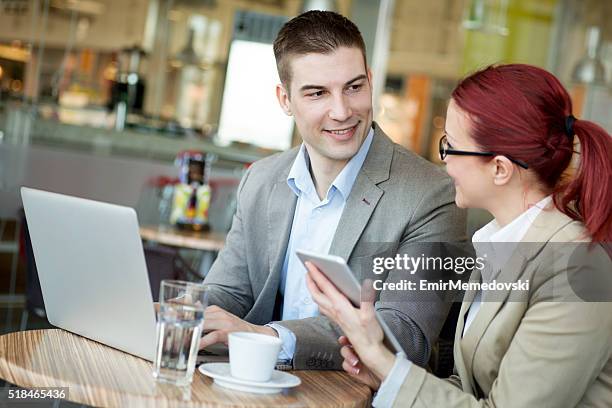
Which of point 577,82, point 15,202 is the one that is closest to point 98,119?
point 15,202

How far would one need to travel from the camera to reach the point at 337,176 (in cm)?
245

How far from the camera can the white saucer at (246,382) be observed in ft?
5.55

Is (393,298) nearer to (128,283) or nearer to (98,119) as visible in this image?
(128,283)

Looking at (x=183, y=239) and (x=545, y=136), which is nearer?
(x=545, y=136)

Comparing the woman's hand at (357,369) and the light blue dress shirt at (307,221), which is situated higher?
the light blue dress shirt at (307,221)

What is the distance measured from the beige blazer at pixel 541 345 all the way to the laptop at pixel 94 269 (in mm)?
507

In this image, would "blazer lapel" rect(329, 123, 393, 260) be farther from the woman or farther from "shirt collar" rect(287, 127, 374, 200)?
the woman

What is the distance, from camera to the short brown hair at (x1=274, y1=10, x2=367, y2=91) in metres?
2.40

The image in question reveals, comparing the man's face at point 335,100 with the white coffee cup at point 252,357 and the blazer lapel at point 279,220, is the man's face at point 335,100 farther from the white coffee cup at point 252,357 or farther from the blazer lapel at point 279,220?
the white coffee cup at point 252,357

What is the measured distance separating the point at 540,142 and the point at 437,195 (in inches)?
21.2

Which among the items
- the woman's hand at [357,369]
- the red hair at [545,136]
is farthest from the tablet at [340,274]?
the red hair at [545,136]

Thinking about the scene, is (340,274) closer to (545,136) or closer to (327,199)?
(545,136)

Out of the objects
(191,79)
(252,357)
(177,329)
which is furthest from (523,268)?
(191,79)

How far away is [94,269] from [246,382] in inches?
14.3
